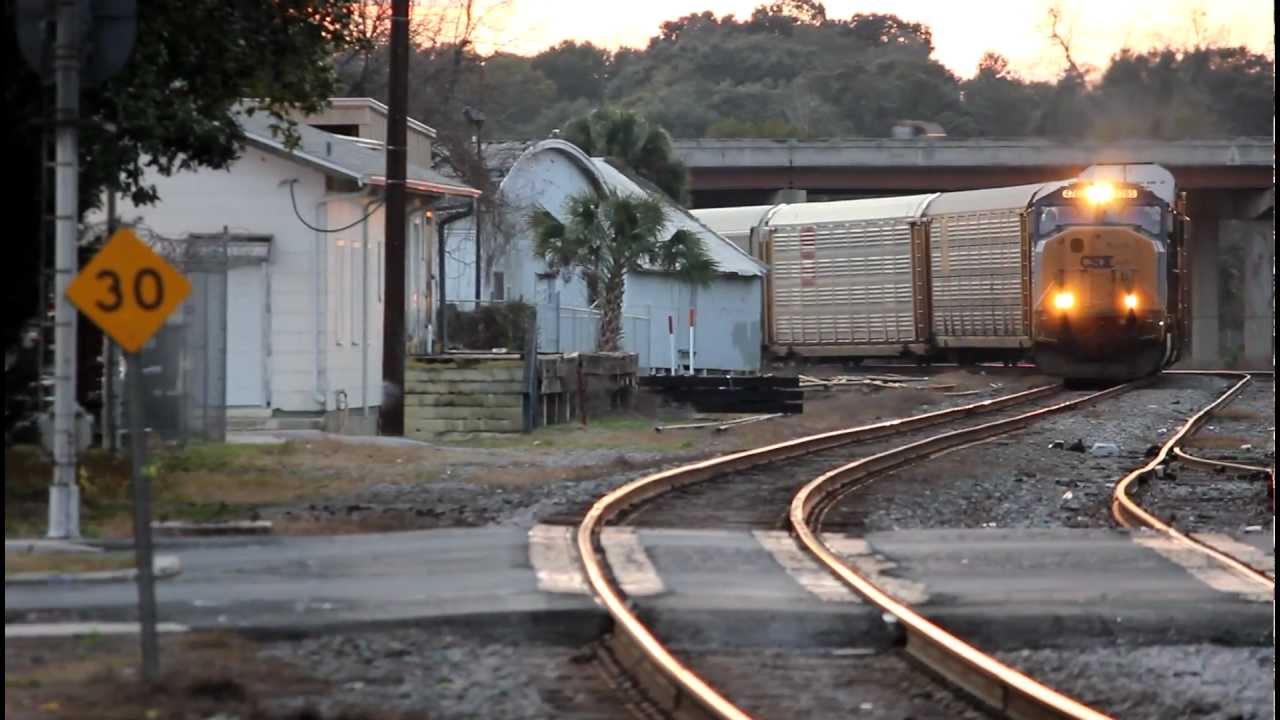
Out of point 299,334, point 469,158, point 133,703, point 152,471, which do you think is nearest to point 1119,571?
point 133,703

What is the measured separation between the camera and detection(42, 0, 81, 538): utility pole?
1282 cm

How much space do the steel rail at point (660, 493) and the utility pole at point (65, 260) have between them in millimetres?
3545

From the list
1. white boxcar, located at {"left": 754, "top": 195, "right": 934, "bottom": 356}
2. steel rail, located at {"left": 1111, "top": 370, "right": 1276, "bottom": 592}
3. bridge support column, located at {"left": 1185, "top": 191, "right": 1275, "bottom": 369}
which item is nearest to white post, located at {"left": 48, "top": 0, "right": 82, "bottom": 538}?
steel rail, located at {"left": 1111, "top": 370, "right": 1276, "bottom": 592}

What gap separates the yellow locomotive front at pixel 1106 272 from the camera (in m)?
37.5

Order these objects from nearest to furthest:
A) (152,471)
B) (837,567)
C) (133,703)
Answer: (133,703) → (837,567) → (152,471)

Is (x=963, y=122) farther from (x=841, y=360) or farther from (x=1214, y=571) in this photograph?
(x=1214, y=571)

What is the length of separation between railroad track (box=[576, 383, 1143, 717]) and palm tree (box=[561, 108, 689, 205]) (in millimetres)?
34984

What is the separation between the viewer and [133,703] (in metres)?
8.11

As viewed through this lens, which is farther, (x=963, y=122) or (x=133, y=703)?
(x=963, y=122)

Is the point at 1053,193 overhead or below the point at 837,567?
overhead

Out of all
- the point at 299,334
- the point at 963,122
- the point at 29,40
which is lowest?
the point at 299,334

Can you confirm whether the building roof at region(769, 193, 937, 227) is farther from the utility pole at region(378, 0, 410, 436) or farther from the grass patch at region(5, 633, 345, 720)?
the grass patch at region(5, 633, 345, 720)

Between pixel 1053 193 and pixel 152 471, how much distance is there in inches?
970

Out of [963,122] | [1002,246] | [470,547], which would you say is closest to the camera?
[470,547]
